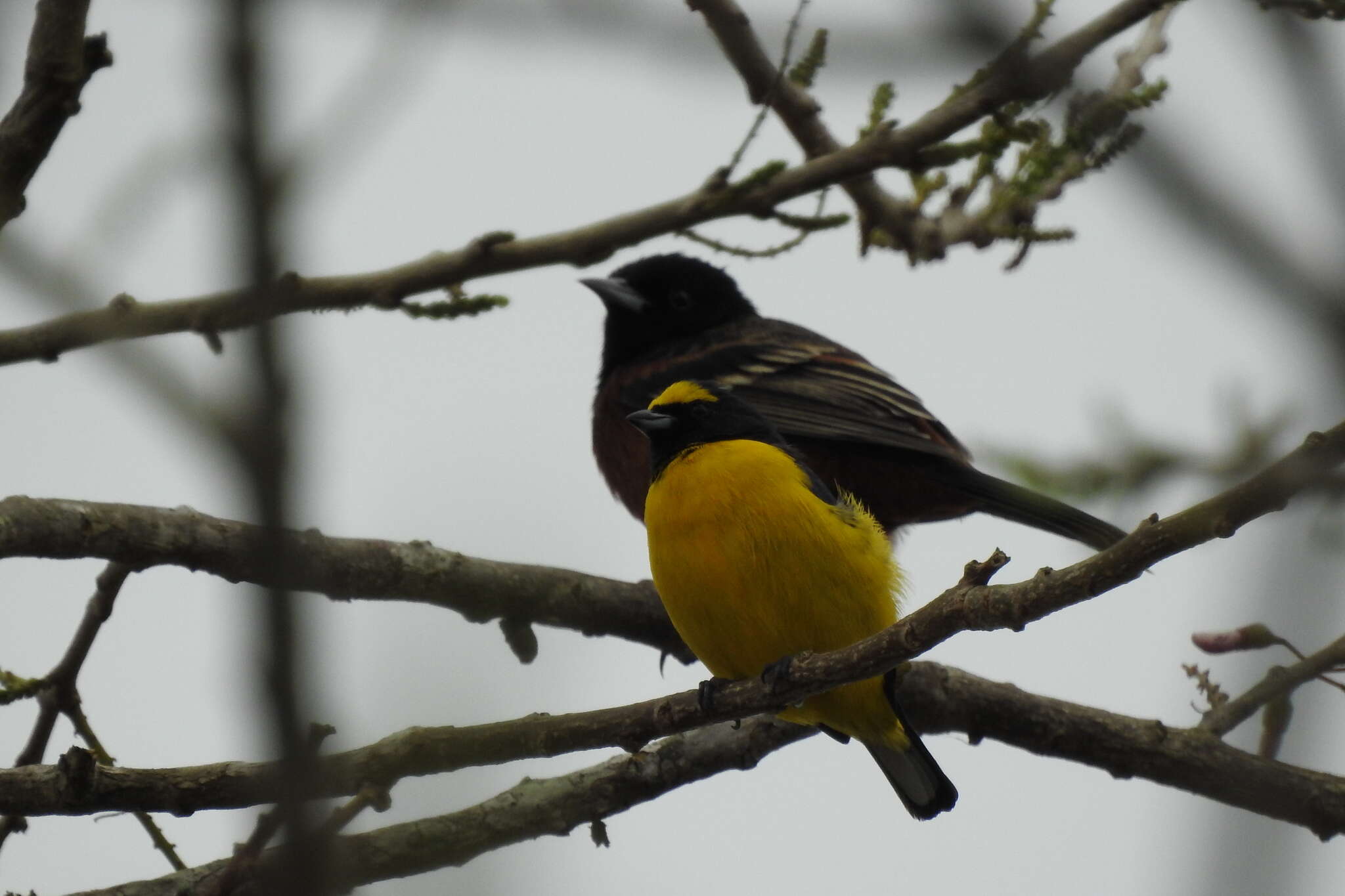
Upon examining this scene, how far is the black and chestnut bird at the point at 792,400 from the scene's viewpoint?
7023 millimetres

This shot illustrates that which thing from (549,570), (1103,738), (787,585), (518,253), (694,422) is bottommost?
(1103,738)

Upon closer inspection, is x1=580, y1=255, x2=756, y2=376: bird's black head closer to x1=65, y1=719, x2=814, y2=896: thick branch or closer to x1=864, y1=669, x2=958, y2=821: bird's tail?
x1=65, y1=719, x2=814, y2=896: thick branch

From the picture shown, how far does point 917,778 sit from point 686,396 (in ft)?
6.54

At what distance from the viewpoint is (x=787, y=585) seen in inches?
190

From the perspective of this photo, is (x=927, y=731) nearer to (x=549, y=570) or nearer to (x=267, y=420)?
(x=549, y=570)

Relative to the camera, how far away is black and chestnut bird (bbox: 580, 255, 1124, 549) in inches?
277

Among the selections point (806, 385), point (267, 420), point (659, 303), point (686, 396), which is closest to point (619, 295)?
point (659, 303)

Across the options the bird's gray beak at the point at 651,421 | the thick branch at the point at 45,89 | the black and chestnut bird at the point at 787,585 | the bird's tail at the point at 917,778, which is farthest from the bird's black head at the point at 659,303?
the thick branch at the point at 45,89

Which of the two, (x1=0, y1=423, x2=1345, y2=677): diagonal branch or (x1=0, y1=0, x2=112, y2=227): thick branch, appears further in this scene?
(x1=0, y1=0, x2=112, y2=227): thick branch

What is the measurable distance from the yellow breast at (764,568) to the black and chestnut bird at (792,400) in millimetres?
1548

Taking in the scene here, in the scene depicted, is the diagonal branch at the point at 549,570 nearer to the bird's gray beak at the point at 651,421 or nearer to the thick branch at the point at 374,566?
the thick branch at the point at 374,566

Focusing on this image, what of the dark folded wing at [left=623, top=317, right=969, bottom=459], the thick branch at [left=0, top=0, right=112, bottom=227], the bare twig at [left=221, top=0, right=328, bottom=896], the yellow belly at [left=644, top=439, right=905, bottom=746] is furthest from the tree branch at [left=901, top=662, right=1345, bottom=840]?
the bare twig at [left=221, top=0, right=328, bottom=896]

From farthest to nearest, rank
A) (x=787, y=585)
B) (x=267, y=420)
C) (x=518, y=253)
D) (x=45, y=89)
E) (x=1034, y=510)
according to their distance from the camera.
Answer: (x=1034, y=510) < (x=787, y=585) < (x=518, y=253) < (x=45, y=89) < (x=267, y=420)

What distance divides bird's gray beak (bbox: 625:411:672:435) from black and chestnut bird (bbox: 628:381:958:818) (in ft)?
2.12
